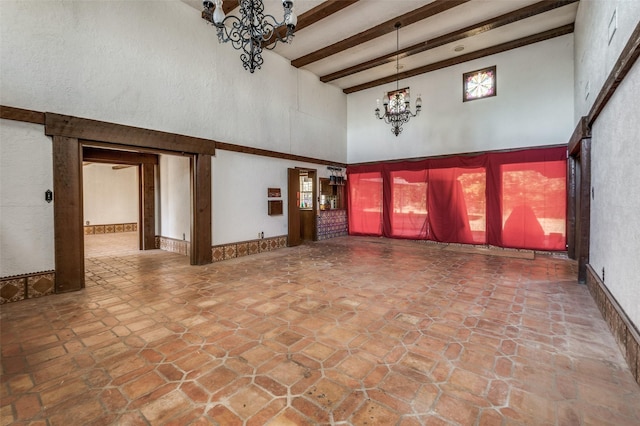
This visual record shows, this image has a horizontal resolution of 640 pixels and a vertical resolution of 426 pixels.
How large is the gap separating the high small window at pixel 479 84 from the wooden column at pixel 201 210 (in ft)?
23.4

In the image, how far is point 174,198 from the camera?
6922 millimetres

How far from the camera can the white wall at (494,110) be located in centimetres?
651

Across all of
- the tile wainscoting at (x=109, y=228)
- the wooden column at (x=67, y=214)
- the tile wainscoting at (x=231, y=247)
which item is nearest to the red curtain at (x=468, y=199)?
the tile wainscoting at (x=231, y=247)

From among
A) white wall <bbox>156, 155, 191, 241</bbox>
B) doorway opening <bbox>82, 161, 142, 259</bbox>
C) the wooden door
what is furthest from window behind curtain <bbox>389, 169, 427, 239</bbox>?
doorway opening <bbox>82, 161, 142, 259</bbox>

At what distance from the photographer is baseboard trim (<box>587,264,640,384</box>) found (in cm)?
208

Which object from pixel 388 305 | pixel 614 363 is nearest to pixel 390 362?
pixel 388 305

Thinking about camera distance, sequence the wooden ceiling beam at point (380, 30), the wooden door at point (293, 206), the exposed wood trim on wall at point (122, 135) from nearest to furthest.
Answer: the exposed wood trim on wall at point (122, 135) → the wooden ceiling beam at point (380, 30) → the wooden door at point (293, 206)

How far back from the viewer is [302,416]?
1.72 m

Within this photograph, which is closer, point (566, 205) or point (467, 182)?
point (566, 205)

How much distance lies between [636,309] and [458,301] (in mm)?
1645

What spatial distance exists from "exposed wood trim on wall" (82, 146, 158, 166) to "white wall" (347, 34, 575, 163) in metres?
6.72

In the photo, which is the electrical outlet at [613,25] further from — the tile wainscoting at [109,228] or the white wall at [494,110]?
the tile wainscoting at [109,228]

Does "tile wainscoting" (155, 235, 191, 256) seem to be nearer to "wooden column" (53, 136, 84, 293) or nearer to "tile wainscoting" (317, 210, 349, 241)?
"wooden column" (53, 136, 84, 293)

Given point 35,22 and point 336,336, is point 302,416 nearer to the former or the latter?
point 336,336
